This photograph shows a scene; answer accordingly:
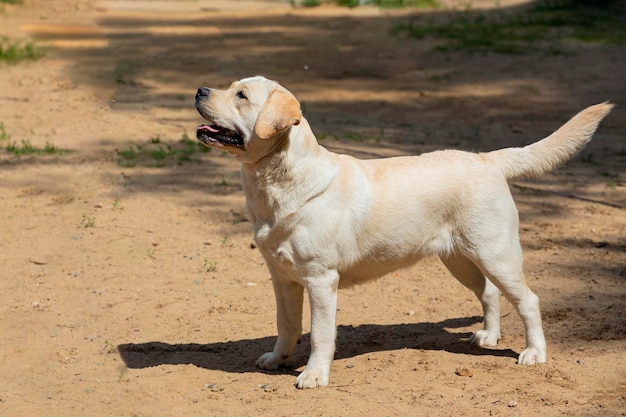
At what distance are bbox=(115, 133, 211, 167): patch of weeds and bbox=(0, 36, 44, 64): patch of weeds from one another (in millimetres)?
4656

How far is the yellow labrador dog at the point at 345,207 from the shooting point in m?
5.38

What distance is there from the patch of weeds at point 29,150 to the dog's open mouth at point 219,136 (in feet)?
17.1

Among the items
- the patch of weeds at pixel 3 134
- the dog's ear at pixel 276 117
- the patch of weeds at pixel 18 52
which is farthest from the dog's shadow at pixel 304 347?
the patch of weeds at pixel 18 52

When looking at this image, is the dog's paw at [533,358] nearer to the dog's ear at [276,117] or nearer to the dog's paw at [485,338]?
the dog's paw at [485,338]

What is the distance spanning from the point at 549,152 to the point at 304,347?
2017 mm

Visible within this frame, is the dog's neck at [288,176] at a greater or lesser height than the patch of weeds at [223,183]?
greater

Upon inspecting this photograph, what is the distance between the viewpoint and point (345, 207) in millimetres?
5488

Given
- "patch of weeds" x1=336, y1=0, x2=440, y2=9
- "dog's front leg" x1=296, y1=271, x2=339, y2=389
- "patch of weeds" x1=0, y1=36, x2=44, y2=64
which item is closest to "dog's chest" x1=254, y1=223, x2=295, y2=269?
"dog's front leg" x1=296, y1=271, x2=339, y2=389

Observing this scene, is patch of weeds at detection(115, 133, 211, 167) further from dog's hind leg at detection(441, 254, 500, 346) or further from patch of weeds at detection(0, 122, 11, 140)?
dog's hind leg at detection(441, 254, 500, 346)

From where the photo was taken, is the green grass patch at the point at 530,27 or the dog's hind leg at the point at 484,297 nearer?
the dog's hind leg at the point at 484,297

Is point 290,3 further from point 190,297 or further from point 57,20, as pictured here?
point 190,297

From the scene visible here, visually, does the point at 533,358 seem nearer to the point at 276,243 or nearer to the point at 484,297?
the point at 484,297

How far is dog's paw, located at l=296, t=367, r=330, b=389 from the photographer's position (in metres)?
5.42

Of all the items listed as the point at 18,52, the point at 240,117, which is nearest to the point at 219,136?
the point at 240,117
